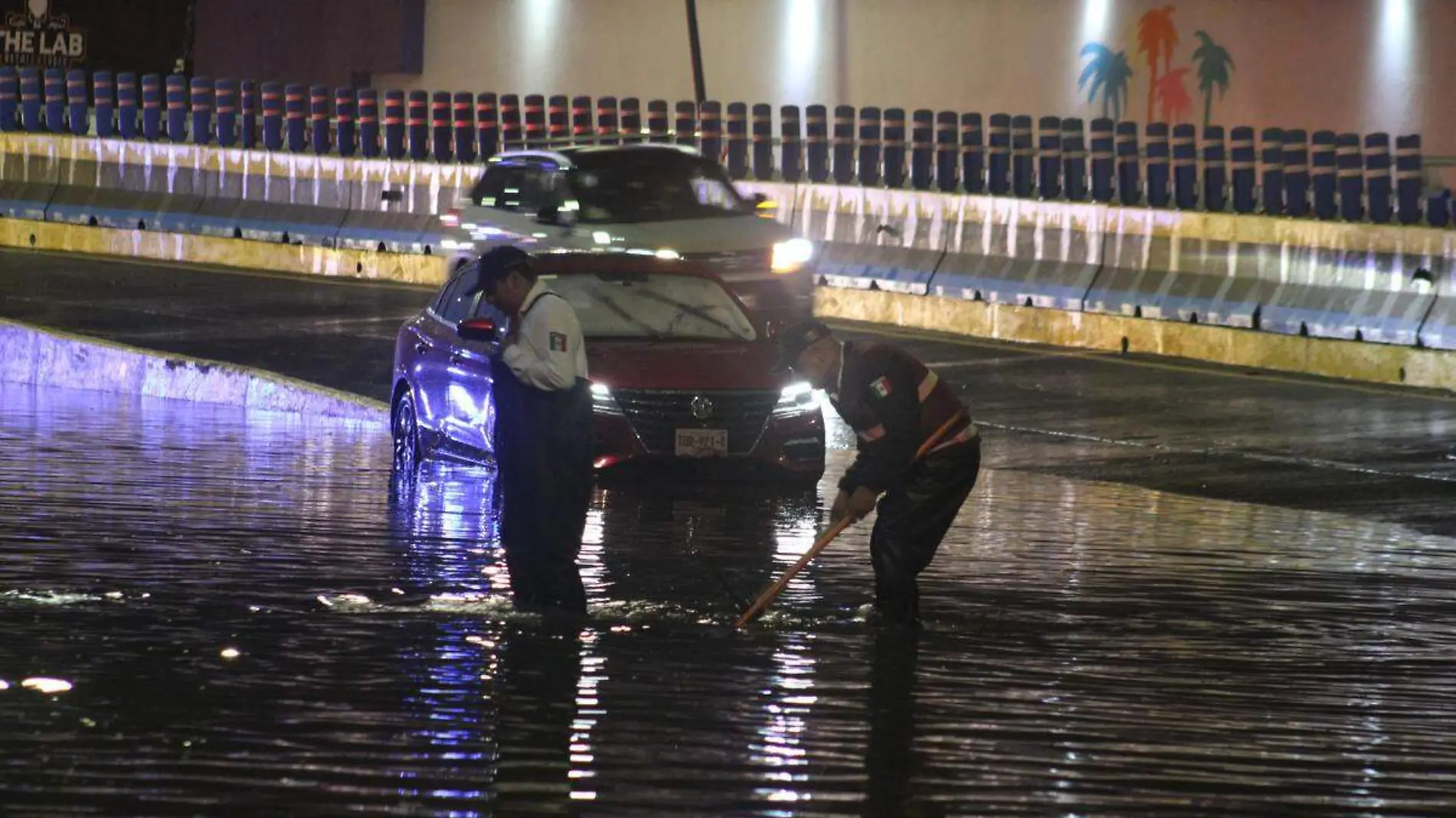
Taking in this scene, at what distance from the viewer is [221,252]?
30453 mm

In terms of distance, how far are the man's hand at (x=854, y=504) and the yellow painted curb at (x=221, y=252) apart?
17334 millimetres

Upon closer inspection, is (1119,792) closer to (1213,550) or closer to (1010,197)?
(1213,550)

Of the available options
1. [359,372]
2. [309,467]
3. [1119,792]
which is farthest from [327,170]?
[1119,792]

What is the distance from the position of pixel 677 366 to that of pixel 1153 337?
8333mm

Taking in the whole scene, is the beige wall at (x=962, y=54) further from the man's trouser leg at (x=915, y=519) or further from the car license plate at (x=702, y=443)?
the man's trouser leg at (x=915, y=519)

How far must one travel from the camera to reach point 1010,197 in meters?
24.6

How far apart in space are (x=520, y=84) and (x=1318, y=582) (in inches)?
1119

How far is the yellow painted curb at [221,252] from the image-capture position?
28.7 meters

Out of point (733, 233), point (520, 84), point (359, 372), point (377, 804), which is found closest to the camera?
point (377, 804)

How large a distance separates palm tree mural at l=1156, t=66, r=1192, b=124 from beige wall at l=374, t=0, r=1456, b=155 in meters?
0.06

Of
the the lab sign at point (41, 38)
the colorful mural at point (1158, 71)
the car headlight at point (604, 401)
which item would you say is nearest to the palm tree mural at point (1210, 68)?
the colorful mural at point (1158, 71)

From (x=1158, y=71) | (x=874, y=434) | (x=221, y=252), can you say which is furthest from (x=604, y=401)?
(x=1158, y=71)

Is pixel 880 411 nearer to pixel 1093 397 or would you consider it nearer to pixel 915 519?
pixel 915 519

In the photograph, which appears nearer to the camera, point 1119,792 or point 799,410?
A: point 1119,792
